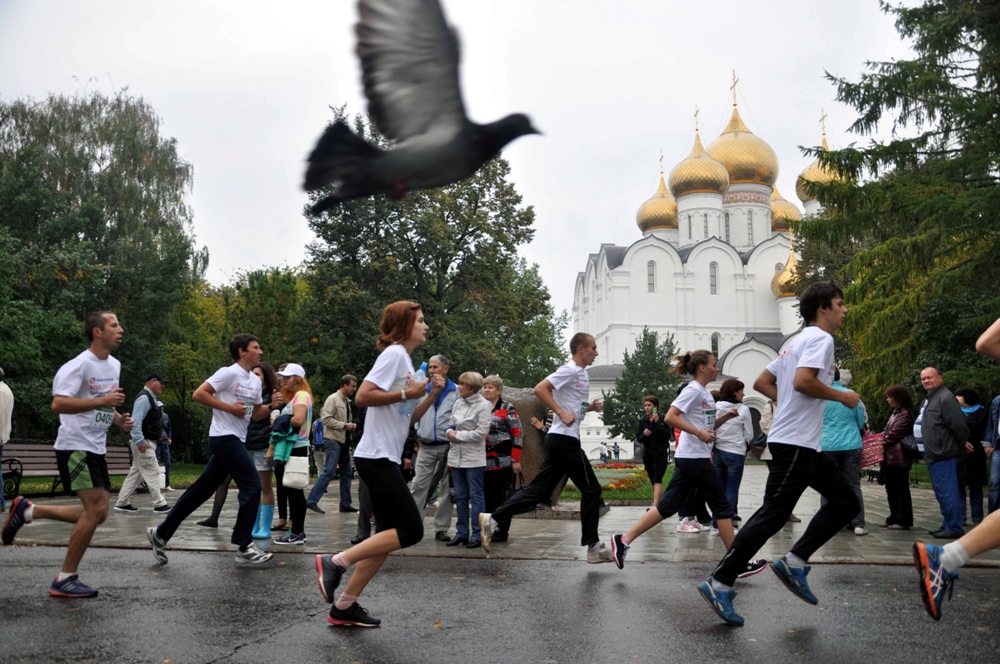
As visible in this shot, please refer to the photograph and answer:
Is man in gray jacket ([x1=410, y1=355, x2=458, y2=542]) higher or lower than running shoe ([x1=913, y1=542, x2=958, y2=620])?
higher

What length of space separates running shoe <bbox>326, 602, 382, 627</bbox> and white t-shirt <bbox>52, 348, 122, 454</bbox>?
2274 mm

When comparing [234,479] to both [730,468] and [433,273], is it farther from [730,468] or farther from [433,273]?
[433,273]

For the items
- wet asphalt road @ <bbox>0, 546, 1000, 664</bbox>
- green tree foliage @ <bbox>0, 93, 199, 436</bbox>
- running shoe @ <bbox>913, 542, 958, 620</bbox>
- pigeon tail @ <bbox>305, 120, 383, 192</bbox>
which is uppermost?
green tree foliage @ <bbox>0, 93, 199, 436</bbox>

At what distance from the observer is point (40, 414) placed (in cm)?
3159

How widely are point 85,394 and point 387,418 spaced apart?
2.31m

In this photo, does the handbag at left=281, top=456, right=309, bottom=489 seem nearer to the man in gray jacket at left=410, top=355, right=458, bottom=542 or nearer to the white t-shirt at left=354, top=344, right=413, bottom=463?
the man in gray jacket at left=410, top=355, right=458, bottom=542

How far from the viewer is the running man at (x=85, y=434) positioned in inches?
267

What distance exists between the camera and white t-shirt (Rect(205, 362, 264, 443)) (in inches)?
316

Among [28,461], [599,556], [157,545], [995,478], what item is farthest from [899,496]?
[28,461]

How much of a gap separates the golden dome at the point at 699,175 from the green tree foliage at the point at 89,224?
46727 mm

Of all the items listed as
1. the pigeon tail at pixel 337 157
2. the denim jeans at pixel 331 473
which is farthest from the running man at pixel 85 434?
the denim jeans at pixel 331 473

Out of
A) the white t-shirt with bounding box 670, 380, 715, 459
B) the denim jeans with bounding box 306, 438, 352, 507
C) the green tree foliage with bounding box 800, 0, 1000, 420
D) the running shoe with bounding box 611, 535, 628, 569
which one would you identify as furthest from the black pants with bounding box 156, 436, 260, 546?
the green tree foliage with bounding box 800, 0, 1000, 420

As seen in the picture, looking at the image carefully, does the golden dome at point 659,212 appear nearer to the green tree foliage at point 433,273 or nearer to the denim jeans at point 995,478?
the green tree foliage at point 433,273

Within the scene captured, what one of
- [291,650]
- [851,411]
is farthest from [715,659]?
[851,411]
